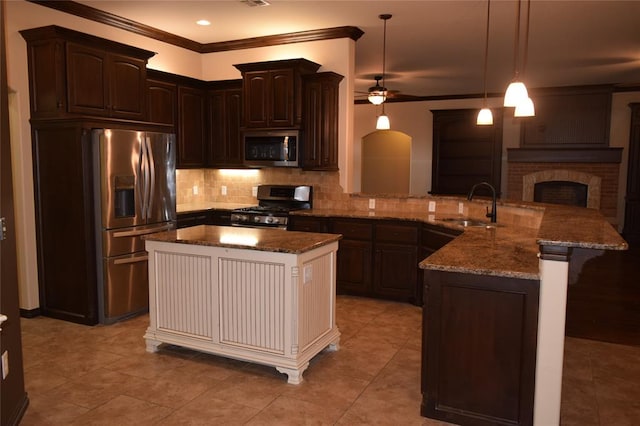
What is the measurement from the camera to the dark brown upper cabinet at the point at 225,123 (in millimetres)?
6109

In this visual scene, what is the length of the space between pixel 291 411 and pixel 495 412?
44.8 inches

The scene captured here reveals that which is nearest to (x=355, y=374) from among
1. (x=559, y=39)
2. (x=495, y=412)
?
(x=495, y=412)

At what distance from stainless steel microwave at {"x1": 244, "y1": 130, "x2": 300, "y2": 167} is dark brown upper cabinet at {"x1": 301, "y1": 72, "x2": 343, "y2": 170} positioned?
13 centimetres

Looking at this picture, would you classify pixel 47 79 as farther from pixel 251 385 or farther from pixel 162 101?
pixel 251 385

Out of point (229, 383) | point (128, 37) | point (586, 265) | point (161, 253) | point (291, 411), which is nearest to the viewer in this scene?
point (586, 265)

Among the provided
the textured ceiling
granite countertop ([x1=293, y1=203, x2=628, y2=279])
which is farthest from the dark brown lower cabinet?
the textured ceiling

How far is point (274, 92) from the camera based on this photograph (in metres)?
5.53

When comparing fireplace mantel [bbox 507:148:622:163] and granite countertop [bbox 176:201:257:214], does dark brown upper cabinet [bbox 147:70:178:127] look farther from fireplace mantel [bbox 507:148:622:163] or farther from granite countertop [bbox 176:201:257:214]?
fireplace mantel [bbox 507:148:622:163]

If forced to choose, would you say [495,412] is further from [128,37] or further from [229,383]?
[128,37]

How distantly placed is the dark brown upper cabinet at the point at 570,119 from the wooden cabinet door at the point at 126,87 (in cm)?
722

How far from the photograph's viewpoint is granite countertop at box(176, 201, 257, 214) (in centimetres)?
584

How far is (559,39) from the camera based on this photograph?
5.89 meters

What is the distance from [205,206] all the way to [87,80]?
222cm

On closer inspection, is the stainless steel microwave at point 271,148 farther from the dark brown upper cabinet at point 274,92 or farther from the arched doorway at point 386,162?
the arched doorway at point 386,162
